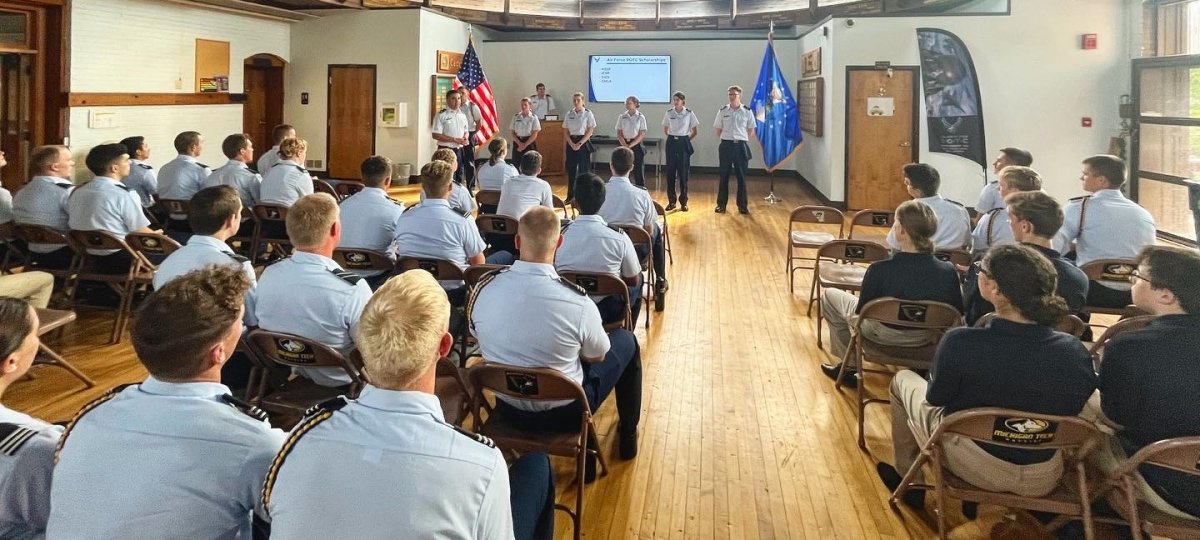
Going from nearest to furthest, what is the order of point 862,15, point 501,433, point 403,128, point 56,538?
point 56,538 < point 501,433 < point 862,15 < point 403,128

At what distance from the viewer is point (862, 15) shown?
32.2 feet

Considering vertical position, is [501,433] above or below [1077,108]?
Answer: below

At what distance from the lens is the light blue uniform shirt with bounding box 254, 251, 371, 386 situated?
2.79m

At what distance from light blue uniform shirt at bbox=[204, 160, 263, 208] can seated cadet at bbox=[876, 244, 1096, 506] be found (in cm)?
555

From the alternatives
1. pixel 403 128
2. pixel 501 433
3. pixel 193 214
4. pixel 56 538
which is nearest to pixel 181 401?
pixel 56 538

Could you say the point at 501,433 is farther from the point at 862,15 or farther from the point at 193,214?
the point at 862,15

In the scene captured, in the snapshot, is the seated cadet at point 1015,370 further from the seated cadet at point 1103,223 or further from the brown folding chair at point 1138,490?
the seated cadet at point 1103,223

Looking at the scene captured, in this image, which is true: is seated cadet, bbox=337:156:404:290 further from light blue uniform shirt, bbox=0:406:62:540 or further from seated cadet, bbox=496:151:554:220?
light blue uniform shirt, bbox=0:406:62:540

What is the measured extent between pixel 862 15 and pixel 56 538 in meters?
10.4

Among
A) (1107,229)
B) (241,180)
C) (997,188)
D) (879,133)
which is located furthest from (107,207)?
(879,133)

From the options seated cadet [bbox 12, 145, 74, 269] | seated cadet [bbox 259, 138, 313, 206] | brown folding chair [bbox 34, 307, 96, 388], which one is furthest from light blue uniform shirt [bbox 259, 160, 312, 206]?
brown folding chair [bbox 34, 307, 96, 388]

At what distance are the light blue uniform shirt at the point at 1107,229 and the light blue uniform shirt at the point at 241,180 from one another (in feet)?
19.7

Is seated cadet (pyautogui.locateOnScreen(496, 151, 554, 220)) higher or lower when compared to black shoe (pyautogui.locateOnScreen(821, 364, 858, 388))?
higher

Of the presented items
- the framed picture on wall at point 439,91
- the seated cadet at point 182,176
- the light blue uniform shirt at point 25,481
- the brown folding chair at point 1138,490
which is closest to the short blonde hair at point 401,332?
the light blue uniform shirt at point 25,481
